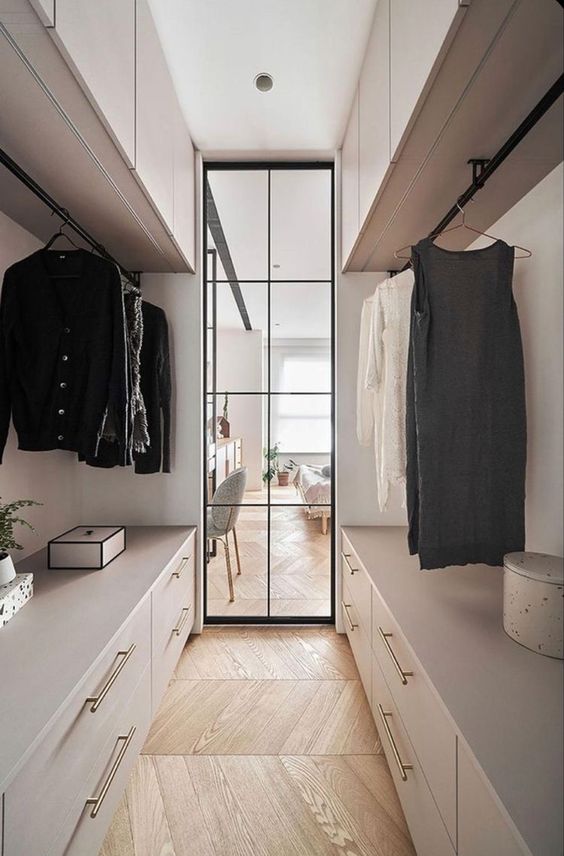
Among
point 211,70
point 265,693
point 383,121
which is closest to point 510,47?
point 383,121

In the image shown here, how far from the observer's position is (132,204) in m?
1.74

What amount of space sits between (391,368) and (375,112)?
0.92m

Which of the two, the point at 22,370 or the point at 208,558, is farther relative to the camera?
the point at 208,558

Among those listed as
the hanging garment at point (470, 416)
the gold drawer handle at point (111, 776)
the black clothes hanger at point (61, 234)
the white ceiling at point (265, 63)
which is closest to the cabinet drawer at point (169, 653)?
the gold drawer handle at point (111, 776)

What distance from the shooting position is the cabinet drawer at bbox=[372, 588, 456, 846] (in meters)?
0.98

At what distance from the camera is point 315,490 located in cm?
282

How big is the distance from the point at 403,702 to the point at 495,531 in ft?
1.87

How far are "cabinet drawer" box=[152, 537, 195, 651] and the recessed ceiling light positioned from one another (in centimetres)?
212

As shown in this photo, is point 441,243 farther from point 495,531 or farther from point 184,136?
point 184,136

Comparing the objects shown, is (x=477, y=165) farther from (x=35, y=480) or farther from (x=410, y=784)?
(x=35, y=480)

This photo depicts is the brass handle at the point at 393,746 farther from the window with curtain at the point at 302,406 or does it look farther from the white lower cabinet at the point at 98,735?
the window with curtain at the point at 302,406

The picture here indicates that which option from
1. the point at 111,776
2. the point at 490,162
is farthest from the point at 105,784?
the point at 490,162

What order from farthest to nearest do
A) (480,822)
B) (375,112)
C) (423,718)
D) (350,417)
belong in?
(350,417) < (375,112) < (423,718) < (480,822)

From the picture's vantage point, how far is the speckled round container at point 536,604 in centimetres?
110
